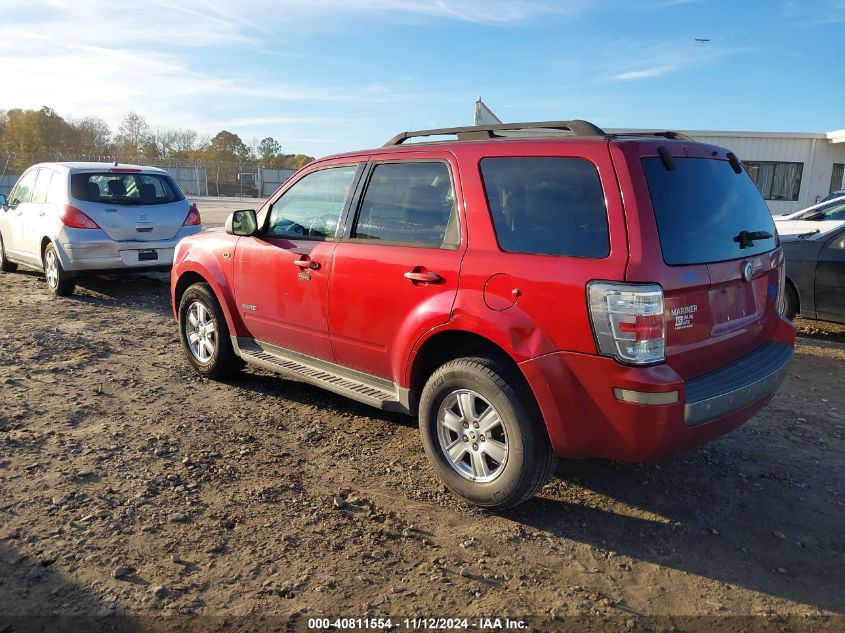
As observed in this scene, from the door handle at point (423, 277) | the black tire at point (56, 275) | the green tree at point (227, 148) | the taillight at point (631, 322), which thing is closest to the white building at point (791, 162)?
the black tire at point (56, 275)

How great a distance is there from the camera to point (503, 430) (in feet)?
10.9

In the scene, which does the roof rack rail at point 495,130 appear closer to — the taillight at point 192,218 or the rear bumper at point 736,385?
the rear bumper at point 736,385

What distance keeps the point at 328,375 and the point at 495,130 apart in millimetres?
1915

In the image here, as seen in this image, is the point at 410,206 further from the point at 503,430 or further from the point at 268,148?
the point at 268,148

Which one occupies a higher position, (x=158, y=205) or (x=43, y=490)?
(x=158, y=205)

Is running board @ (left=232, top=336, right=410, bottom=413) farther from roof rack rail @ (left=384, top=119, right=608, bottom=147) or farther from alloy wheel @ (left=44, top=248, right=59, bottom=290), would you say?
alloy wheel @ (left=44, top=248, right=59, bottom=290)

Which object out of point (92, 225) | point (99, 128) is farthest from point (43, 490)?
point (99, 128)

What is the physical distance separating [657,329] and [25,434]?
157 inches

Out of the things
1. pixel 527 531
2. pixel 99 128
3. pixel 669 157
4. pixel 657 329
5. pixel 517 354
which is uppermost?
pixel 99 128

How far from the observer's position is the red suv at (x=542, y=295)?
2.90 meters

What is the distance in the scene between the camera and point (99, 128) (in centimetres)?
7062

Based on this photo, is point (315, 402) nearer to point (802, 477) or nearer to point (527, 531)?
point (527, 531)

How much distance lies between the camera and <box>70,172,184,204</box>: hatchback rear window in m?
8.62

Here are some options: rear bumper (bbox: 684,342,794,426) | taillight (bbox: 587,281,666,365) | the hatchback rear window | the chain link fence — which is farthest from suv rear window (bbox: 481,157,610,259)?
the chain link fence
